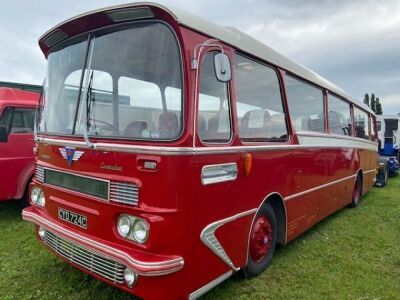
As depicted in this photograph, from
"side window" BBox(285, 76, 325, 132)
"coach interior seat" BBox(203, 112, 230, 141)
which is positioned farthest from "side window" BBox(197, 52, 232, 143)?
"side window" BBox(285, 76, 325, 132)

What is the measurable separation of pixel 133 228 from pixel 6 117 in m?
4.86

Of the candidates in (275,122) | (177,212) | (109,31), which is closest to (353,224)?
(275,122)

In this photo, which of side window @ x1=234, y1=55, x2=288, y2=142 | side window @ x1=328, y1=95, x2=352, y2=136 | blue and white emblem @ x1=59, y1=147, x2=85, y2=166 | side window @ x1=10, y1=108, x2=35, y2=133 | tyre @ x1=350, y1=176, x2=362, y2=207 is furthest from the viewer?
tyre @ x1=350, y1=176, x2=362, y2=207

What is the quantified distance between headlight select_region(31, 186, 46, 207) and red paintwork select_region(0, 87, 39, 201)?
2743 millimetres

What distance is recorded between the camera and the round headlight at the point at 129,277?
276 cm

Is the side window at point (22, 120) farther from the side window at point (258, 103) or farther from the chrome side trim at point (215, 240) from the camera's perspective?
the chrome side trim at point (215, 240)

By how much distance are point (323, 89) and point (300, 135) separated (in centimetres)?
168

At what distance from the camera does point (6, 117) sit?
6.46 m

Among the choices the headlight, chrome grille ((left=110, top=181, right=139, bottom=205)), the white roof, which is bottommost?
the headlight

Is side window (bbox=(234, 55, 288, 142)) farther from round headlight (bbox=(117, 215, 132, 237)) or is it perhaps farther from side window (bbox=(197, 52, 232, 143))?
round headlight (bbox=(117, 215, 132, 237))

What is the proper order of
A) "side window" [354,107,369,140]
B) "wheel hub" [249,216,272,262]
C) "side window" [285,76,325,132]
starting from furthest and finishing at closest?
"side window" [354,107,369,140] → "side window" [285,76,325,132] → "wheel hub" [249,216,272,262]

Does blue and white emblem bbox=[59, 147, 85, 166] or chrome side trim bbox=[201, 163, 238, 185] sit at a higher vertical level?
blue and white emblem bbox=[59, 147, 85, 166]

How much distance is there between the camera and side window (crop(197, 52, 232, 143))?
9.68 feet

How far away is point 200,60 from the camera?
2863 millimetres
